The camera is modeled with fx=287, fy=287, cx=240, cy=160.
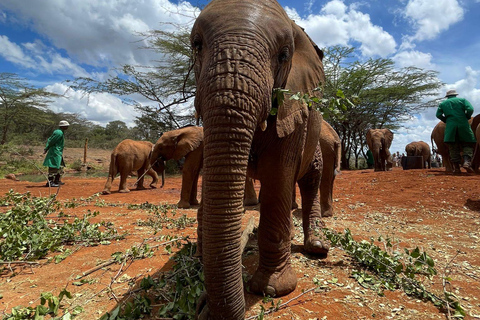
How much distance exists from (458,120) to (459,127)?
22 cm

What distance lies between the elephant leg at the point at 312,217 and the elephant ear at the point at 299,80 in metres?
1.19

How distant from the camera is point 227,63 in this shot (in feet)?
5.70

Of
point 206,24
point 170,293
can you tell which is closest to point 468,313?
point 170,293

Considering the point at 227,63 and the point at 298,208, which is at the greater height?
the point at 227,63

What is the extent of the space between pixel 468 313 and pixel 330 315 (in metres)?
1.10

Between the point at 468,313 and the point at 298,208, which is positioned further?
the point at 298,208

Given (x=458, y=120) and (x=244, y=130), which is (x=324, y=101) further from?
(x=458, y=120)

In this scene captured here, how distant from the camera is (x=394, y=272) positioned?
2.68m

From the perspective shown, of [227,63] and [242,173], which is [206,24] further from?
[242,173]

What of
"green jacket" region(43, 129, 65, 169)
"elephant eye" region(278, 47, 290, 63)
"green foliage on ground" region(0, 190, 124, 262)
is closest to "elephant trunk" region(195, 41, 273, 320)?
"elephant eye" region(278, 47, 290, 63)

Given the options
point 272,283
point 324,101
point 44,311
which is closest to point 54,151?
point 44,311

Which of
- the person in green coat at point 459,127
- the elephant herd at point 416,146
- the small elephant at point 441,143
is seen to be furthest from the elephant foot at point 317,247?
the small elephant at point 441,143

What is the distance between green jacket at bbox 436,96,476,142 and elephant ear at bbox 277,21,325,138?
27.2ft

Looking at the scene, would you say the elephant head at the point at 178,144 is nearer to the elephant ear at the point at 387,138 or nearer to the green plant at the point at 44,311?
the green plant at the point at 44,311
